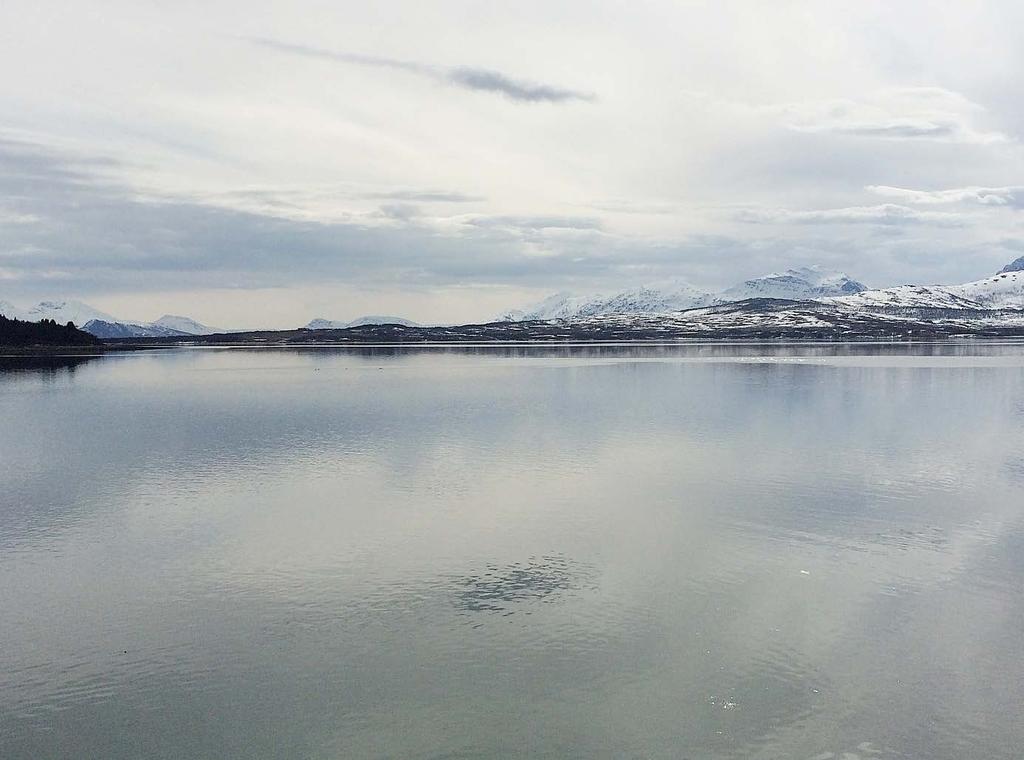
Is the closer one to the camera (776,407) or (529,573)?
(529,573)

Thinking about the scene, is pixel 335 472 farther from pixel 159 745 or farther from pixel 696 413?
pixel 696 413

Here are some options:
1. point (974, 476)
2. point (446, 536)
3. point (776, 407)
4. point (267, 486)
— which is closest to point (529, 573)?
point (446, 536)

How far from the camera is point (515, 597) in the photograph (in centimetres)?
2195

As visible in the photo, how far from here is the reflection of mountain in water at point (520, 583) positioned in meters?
21.7

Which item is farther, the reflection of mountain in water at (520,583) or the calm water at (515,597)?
the reflection of mountain in water at (520,583)

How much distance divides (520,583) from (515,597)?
1123 mm

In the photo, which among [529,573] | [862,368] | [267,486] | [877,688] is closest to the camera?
[877,688]

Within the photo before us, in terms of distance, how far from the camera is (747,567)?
960 inches

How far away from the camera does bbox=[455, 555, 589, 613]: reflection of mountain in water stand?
854 inches

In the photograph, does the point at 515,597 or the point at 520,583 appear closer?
the point at 515,597

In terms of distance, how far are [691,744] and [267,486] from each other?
2574 cm

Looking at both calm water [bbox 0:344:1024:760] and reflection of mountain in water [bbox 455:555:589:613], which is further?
reflection of mountain in water [bbox 455:555:589:613]

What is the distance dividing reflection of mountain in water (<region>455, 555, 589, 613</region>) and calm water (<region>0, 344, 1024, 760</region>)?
0.37 feet

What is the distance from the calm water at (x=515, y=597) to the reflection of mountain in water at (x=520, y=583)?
4.4 inches
